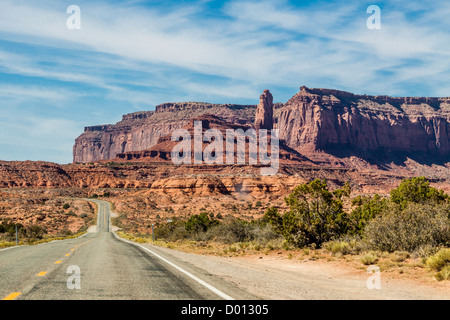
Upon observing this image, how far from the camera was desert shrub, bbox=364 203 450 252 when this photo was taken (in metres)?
14.2

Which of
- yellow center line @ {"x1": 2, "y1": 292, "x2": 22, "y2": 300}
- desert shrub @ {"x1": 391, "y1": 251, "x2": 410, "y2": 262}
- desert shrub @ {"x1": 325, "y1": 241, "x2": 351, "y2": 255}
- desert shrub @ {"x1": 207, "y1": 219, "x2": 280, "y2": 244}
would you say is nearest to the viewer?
yellow center line @ {"x1": 2, "y1": 292, "x2": 22, "y2": 300}

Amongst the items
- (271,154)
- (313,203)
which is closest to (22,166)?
(271,154)

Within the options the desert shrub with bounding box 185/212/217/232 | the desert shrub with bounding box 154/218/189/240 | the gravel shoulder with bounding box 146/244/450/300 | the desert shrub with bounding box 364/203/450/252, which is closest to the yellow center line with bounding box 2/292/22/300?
the gravel shoulder with bounding box 146/244/450/300

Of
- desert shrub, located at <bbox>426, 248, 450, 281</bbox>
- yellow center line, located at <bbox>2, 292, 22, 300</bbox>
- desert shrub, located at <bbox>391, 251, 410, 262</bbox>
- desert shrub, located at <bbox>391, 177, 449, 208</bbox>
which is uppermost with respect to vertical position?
desert shrub, located at <bbox>391, 177, 449, 208</bbox>

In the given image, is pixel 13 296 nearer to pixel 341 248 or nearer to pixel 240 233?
pixel 341 248

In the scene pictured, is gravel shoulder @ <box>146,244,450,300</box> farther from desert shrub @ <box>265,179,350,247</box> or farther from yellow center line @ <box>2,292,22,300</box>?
desert shrub @ <box>265,179,350,247</box>

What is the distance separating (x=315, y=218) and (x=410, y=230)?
18.5 ft

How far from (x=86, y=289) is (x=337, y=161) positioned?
7656 inches

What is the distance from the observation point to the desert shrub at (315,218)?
19.9m

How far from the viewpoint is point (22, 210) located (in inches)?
2847

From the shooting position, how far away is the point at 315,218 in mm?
20062

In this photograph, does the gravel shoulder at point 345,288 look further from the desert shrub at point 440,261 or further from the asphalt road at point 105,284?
the desert shrub at point 440,261

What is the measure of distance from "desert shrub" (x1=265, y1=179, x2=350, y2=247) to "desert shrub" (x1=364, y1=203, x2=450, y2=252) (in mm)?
3274
